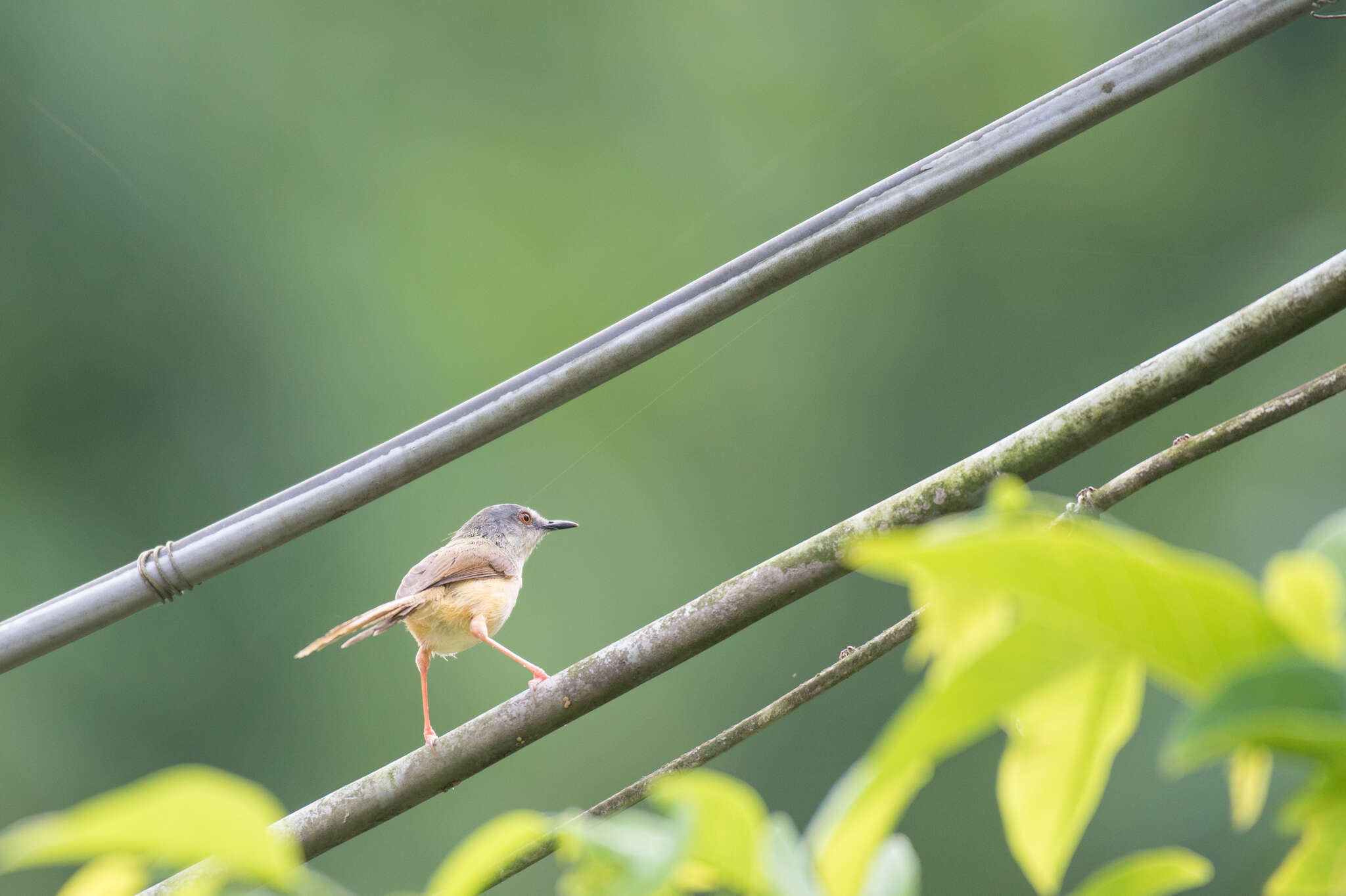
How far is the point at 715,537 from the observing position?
750cm

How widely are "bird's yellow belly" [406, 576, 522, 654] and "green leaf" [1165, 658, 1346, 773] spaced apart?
256 centimetres

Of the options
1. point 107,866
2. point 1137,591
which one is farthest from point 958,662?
point 107,866

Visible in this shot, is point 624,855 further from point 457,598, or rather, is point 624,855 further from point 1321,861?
point 457,598

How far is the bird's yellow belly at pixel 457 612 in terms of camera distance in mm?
2756

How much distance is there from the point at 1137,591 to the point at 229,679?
759 centimetres

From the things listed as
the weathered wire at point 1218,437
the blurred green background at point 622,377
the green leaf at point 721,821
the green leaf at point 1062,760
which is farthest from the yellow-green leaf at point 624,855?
the blurred green background at point 622,377

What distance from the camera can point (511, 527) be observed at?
11.0ft

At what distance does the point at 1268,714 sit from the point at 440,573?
267cm

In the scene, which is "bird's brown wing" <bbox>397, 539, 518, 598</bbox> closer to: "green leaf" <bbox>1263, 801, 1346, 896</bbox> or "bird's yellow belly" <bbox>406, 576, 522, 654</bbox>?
"bird's yellow belly" <bbox>406, 576, 522, 654</bbox>

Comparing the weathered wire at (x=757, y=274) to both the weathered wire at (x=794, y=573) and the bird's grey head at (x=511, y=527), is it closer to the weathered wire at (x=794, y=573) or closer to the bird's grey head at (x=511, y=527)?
the weathered wire at (x=794, y=573)

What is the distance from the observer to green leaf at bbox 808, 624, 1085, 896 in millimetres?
243

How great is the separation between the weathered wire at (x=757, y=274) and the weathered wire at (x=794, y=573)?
33 cm

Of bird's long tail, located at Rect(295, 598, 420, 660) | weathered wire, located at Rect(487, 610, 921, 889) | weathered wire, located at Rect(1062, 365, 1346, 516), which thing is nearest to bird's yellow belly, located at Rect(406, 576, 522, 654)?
bird's long tail, located at Rect(295, 598, 420, 660)

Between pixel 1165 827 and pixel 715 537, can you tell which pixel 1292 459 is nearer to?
pixel 1165 827
